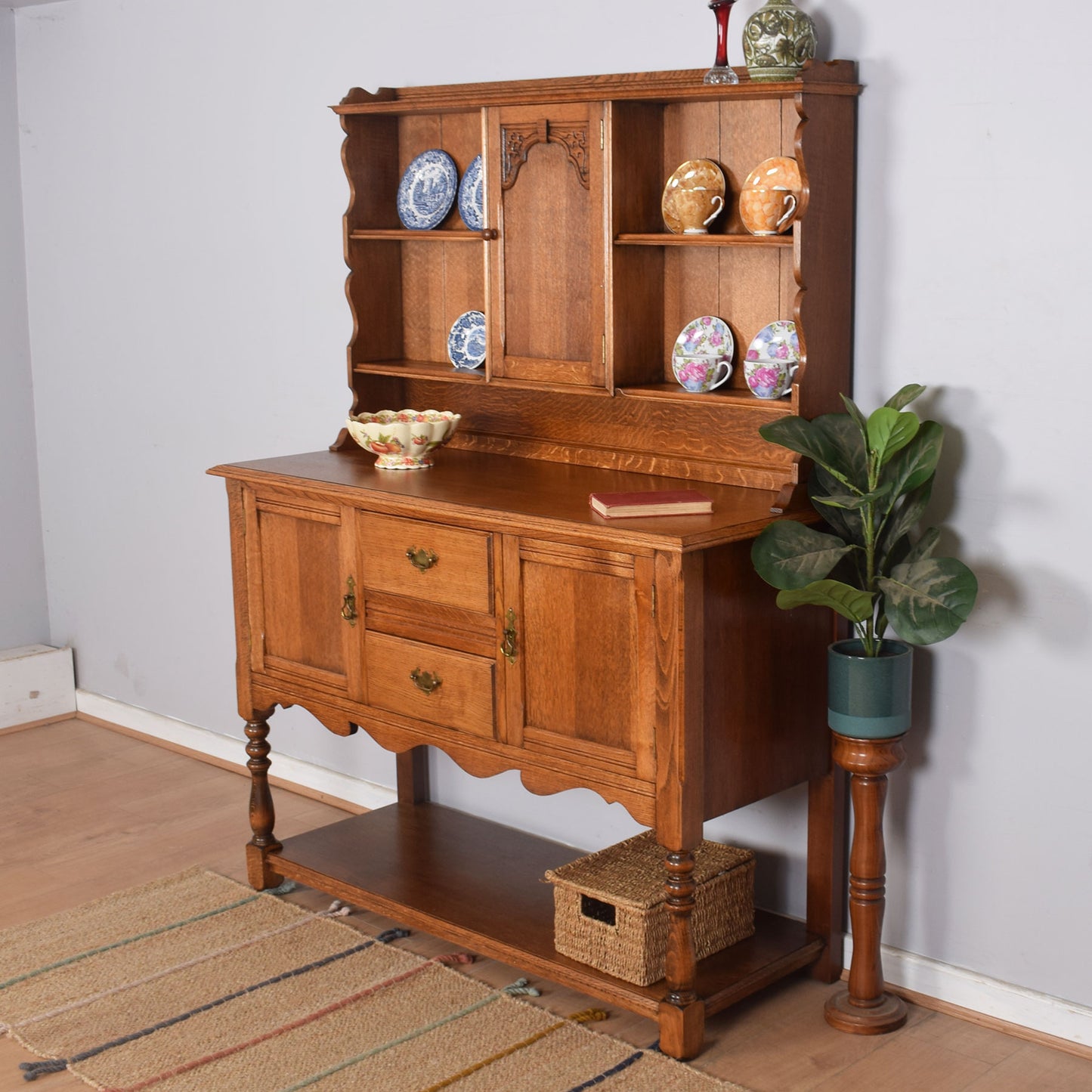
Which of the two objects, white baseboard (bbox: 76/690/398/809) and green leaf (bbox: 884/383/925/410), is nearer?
green leaf (bbox: 884/383/925/410)

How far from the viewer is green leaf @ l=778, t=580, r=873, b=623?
2.47 metres

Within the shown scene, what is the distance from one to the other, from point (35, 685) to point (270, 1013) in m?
2.21

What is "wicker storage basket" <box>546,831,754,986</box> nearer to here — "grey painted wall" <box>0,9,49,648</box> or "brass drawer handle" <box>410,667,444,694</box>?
"brass drawer handle" <box>410,667,444,694</box>

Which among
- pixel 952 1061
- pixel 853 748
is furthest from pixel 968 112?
pixel 952 1061

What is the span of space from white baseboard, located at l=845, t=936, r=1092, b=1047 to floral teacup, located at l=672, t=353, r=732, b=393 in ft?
3.79

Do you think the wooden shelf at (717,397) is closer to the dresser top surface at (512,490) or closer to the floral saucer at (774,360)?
the floral saucer at (774,360)

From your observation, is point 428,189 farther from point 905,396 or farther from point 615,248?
point 905,396

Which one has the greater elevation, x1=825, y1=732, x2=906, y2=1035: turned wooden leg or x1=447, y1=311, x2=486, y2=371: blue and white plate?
x1=447, y1=311, x2=486, y2=371: blue and white plate

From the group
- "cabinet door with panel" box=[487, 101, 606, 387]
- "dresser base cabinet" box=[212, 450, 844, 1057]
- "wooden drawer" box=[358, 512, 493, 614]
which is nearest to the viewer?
"dresser base cabinet" box=[212, 450, 844, 1057]

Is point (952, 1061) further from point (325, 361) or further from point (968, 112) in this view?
point (325, 361)

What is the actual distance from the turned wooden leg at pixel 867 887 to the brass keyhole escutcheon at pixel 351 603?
1.04 m

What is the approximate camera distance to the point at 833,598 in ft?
8.14

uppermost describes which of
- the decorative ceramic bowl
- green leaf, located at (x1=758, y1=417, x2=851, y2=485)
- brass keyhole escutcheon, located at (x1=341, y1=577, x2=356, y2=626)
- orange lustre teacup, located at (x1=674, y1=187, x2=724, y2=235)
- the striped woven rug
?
orange lustre teacup, located at (x1=674, y1=187, x2=724, y2=235)

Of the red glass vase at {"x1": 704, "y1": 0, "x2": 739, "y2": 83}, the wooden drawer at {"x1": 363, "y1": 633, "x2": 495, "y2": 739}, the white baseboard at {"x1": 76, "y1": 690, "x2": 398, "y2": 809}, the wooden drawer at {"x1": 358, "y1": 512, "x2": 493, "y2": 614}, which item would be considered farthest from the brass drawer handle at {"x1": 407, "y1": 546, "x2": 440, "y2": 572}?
the white baseboard at {"x1": 76, "y1": 690, "x2": 398, "y2": 809}
